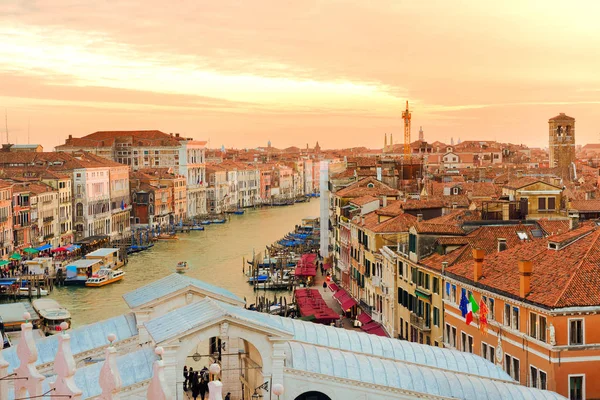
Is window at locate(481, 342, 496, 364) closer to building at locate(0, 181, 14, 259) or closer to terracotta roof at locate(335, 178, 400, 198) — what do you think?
terracotta roof at locate(335, 178, 400, 198)

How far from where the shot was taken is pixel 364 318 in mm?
16375

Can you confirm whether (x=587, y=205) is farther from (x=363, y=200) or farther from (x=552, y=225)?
(x=552, y=225)

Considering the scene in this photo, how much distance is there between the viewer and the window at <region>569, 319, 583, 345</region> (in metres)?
8.89

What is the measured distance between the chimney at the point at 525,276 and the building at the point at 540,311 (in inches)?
0.4

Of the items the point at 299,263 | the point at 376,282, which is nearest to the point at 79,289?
the point at 299,263

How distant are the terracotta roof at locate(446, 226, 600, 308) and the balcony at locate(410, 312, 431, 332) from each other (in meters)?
1.21

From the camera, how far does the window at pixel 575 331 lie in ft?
29.2

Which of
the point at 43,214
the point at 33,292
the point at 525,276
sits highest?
the point at 525,276

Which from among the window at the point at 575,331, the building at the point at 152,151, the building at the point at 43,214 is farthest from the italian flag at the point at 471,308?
the building at the point at 152,151

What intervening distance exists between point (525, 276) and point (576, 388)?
4.04ft

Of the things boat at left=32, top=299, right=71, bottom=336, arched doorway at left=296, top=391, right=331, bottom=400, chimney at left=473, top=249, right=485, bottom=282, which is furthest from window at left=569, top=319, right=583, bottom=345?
boat at left=32, top=299, right=71, bottom=336

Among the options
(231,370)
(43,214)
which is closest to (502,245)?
(231,370)

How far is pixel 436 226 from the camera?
13.3 metres

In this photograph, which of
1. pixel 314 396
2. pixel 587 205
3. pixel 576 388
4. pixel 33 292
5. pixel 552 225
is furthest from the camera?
pixel 33 292
